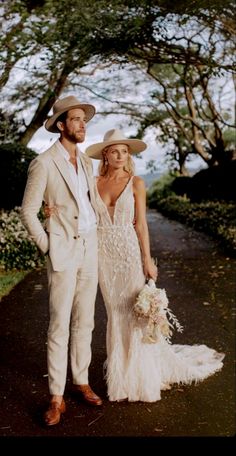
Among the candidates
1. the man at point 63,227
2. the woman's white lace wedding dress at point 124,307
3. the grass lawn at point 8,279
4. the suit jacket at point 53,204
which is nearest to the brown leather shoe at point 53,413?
the man at point 63,227

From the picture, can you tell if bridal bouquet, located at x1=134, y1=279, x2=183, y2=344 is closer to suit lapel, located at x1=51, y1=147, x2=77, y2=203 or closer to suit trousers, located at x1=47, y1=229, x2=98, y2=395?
suit trousers, located at x1=47, y1=229, x2=98, y2=395

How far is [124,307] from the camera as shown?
4648mm

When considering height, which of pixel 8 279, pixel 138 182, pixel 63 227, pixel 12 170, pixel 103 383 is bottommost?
pixel 103 383

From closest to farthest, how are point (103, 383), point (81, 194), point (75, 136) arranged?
point (75, 136) → point (81, 194) → point (103, 383)

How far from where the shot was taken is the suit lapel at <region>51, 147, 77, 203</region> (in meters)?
4.16

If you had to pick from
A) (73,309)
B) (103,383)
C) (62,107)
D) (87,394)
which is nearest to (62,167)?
(62,107)

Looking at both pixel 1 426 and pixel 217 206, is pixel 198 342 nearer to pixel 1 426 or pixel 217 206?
pixel 1 426

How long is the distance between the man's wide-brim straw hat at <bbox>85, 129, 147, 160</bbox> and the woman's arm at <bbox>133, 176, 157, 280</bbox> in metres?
0.27

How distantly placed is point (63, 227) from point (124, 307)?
0.90 metres

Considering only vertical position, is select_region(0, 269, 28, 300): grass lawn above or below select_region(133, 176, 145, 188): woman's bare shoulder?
below

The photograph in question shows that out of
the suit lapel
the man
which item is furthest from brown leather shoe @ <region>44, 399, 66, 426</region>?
the suit lapel

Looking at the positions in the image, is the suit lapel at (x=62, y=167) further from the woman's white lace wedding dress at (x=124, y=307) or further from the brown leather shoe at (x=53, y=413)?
the brown leather shoe at (x=53, y=413)

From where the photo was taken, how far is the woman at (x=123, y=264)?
455 centimetres

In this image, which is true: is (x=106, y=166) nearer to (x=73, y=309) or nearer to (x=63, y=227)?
(x=63, y=227)
